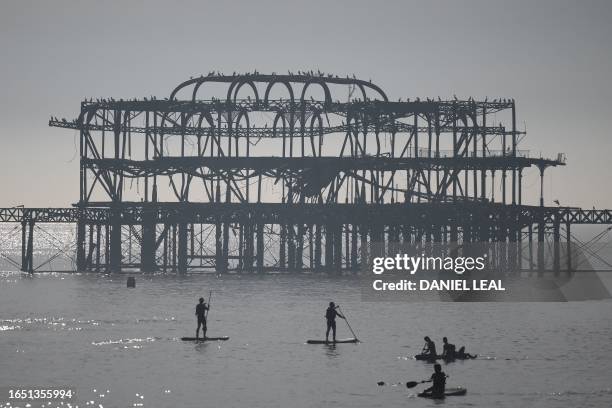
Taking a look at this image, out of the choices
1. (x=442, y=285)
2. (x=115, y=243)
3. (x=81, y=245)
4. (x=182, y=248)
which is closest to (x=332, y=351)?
(x=442, y=285)

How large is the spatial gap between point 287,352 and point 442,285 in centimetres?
7673

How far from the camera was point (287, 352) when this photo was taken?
63.7 m

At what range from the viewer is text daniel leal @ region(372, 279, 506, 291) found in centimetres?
13365

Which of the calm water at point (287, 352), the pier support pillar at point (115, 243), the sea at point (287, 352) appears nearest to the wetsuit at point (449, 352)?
the calm water at point (287, 352)

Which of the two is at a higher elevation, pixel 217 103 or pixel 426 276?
pixel 217 103

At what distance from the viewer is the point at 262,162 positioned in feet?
456

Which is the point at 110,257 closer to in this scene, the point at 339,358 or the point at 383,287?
the point at 383,287

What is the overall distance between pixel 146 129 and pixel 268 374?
287ft

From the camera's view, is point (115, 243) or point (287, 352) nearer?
point (287, 352)

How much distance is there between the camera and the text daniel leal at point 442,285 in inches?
5262

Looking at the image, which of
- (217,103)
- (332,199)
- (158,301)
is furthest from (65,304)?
(332,199)

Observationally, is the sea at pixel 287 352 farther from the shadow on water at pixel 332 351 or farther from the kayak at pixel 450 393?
the kayak at pixel 450 393

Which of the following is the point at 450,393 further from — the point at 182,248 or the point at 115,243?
the point at 182,248

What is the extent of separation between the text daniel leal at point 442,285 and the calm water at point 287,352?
22.0 meters
